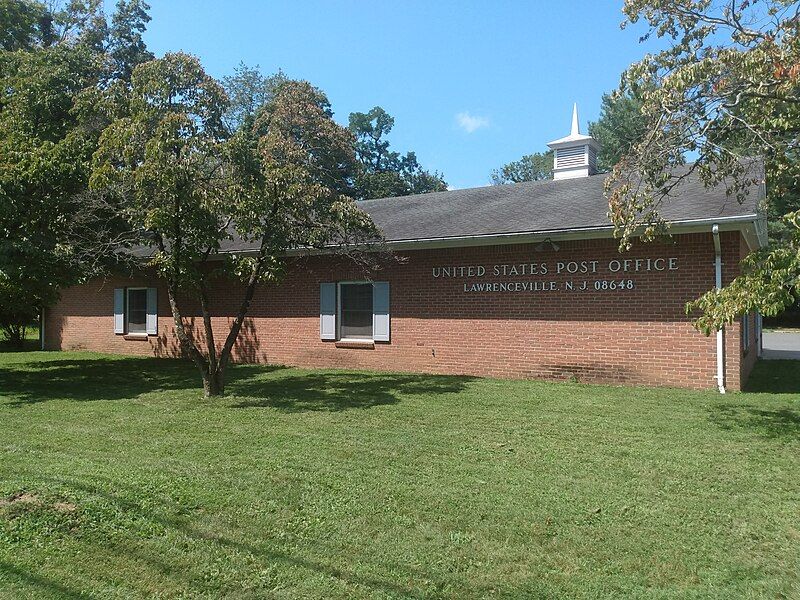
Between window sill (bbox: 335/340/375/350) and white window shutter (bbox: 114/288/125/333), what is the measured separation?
276 inches

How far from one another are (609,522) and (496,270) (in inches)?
294

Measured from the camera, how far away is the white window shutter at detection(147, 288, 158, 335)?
53.6 ft

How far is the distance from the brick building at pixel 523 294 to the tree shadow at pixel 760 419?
4.79ft

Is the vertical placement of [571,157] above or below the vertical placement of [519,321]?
above

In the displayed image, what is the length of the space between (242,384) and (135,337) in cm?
723

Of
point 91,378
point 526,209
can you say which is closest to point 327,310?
point 526,209

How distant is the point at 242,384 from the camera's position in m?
11.0

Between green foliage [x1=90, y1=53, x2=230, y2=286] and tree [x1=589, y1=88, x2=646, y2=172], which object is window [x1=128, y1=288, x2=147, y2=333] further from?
tree [x1=589, y1=88, x2=646, y2=172]

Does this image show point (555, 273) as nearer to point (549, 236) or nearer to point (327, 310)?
point (549, 236)

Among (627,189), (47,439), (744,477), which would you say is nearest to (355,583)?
(744,477)

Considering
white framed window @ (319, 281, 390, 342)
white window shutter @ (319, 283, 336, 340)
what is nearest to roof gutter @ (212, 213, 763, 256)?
white window shutter @ (319, 283, 336, 340)

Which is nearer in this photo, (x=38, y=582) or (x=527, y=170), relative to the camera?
(x=38, y=582)

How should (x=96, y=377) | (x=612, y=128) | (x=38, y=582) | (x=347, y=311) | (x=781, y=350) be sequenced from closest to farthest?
1. (x=38, y=582)
2. (x=96, y=377)
3. (x=347, y=311)
4. (x=781, y=350)
5. (x=612, y=128)

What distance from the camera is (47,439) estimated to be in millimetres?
6578
